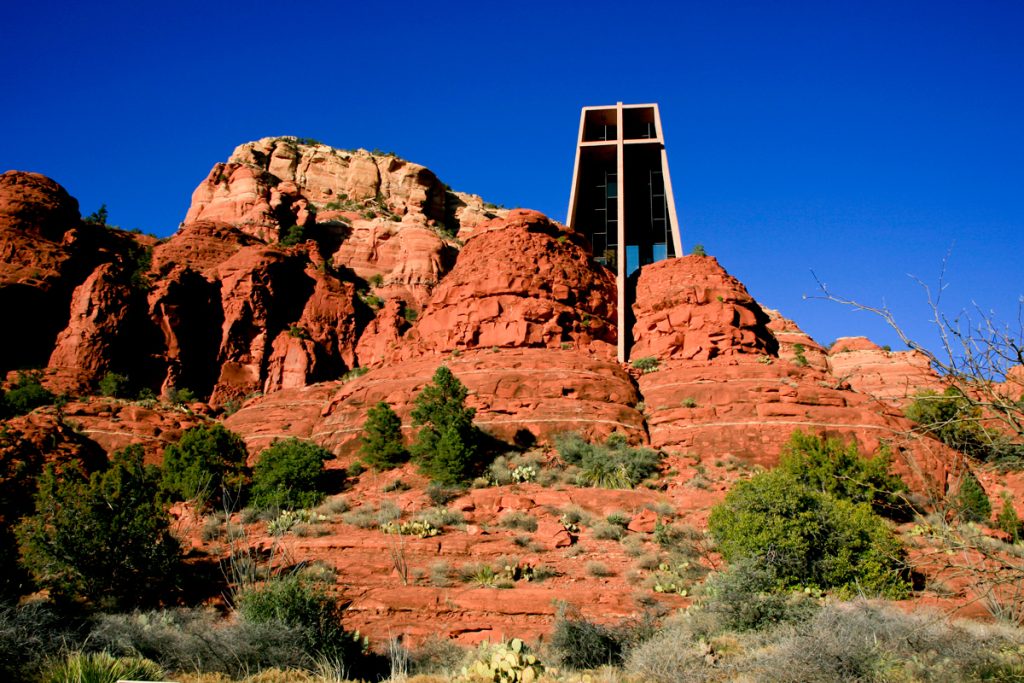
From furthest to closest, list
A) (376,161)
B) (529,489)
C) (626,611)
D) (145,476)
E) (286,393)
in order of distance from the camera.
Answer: (376,161), (286,393), (529,489), (145,476), (626,611)

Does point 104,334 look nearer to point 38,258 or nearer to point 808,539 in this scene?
point 38,258

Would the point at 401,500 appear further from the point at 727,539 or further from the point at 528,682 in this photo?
the point at 528,682

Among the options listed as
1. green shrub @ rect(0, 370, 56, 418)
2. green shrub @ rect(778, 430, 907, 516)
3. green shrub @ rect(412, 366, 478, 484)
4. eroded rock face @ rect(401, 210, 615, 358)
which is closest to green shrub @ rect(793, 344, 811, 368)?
eroded rock face @ rect(401, 210, 615, 358)

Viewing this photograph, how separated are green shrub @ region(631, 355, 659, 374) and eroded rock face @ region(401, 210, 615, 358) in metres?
1.42

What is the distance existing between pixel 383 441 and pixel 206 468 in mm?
6311

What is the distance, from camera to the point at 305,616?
13.1 m

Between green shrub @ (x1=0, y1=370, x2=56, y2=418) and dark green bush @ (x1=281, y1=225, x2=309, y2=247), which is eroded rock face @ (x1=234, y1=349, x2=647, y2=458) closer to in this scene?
green shrub @ (x1=0, y1=370, x2=56, y2=418)

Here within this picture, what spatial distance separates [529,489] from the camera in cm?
2514

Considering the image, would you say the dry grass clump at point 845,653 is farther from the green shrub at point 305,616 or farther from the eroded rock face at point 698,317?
the eroded rock face at point 698,317

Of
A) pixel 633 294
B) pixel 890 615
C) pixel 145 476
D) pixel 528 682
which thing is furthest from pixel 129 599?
pixel 633 294

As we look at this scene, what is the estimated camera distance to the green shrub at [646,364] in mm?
35094

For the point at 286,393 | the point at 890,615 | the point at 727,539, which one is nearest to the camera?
the point at 890,615

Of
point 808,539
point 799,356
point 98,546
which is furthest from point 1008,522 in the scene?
point 98,546

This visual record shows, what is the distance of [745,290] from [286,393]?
2428cm
